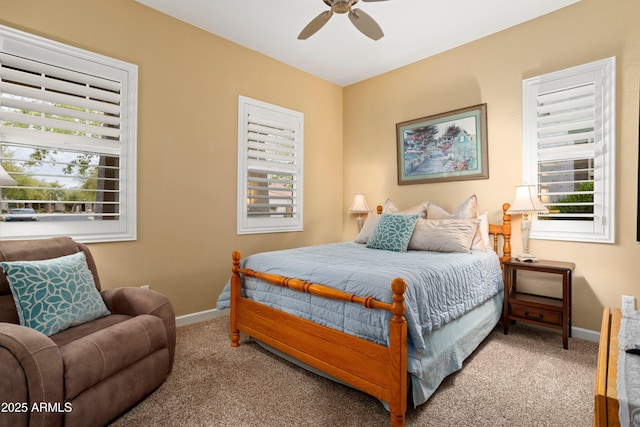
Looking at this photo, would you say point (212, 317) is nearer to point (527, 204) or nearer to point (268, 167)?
point (268, 167)

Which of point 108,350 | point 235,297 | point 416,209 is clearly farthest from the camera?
point 416,209

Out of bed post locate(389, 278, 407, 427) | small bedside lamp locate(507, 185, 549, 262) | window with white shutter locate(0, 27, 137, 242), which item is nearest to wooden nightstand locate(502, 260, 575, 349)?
small bedside lamp locate(507, 185, 549, 262)

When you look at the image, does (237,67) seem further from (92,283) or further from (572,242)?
(572,242)

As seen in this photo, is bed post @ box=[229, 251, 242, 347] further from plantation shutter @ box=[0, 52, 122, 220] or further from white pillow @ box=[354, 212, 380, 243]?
white pillow @ box=[354, 212, 380, 243]

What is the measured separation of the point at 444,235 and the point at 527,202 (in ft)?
2.53

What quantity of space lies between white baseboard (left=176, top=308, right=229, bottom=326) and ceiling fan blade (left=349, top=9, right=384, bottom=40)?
3.04 metres

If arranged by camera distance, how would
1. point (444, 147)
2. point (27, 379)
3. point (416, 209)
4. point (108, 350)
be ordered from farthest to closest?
point (444, 147)
point (416, 209)
point (108, 350)
point (27, 379)

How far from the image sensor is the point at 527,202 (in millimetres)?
2955

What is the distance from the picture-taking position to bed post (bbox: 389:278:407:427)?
66.9 inches

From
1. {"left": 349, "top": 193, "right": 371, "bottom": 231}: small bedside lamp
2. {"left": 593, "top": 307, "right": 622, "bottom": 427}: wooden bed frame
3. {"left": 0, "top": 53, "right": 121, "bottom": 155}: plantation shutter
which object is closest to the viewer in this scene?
{"left": 593, "top": 307, "right": 622, "bottom": 427}: wooden bed frame

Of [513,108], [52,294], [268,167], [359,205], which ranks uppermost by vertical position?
[513,108]

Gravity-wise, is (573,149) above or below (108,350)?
above

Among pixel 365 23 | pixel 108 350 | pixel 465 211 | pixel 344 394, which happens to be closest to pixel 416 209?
pixel 465 211

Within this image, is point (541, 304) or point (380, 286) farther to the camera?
point (541, 304)
